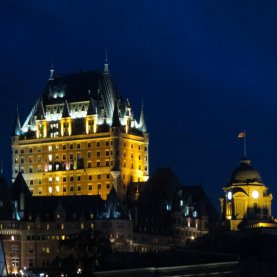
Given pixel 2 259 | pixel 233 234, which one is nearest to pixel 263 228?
pixel 233 234

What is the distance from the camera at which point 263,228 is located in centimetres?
19912

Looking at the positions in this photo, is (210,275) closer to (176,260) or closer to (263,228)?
(176,260)

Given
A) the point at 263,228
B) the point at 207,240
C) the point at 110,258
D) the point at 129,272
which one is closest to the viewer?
the point at 129,272

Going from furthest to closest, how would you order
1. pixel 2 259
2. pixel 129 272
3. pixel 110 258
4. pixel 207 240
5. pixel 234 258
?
pixel 207 240 < pixel 110 258 < pixel 234 258 < pixel 129 272 < pixel 2 259

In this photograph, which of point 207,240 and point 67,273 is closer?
point 67,273

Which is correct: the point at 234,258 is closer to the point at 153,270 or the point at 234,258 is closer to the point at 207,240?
the point at 153,270

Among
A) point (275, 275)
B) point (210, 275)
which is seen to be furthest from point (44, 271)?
point (210, 275)

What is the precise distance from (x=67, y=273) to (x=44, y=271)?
1954 inches

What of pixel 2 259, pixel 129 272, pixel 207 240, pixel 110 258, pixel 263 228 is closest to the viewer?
pixel 2 259

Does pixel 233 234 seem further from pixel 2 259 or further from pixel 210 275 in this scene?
pixel 2 259

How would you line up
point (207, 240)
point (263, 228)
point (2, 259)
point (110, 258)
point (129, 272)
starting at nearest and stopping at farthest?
point (2, 259) < point (129, 272) < point (110, 258) < point (207, 240) < point (263, 228)

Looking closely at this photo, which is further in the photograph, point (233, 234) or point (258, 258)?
point (233, 234)

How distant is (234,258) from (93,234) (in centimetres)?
2495

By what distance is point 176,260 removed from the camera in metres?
133
